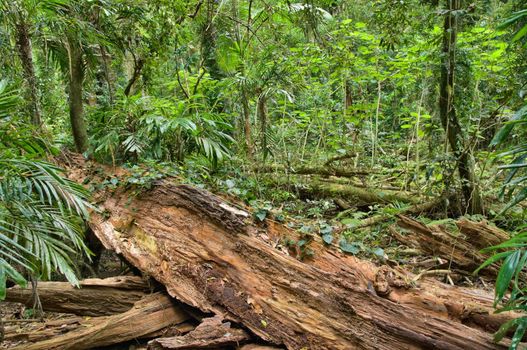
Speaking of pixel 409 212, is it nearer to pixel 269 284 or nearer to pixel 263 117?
pixel 263 117

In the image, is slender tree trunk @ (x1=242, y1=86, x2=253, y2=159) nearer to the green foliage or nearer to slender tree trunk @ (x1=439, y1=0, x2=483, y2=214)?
the green foliage

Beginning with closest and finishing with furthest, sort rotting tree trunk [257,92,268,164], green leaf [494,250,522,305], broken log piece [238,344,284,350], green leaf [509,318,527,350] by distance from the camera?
green leaf [494,250,522,305] < green leaf [509,318,527,350] < broken log piece [238,344,284,350] < rotting tree trunk [257,92,268,164]

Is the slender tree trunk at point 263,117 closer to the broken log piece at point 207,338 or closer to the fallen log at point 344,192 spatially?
the fallen log at point 344,192

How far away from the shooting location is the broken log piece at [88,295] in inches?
127

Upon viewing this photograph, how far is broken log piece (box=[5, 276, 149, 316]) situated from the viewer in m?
3.23

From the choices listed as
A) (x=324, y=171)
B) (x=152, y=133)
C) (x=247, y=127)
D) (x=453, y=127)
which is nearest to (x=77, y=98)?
(x=152, y=133)

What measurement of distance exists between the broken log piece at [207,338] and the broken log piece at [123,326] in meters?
0.46

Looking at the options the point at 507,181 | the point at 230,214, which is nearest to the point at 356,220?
the point at 230,214

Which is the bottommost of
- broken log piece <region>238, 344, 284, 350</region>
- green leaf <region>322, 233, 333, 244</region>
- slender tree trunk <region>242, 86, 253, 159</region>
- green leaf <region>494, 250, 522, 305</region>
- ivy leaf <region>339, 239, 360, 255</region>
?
broken log piece <region>238, 344, 284, 350</region>

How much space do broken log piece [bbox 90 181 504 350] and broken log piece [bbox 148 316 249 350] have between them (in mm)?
101

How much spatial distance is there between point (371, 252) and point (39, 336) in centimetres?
279

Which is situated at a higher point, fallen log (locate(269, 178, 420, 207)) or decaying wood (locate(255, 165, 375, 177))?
decaying wood (locate(255, 165, 375, 177))

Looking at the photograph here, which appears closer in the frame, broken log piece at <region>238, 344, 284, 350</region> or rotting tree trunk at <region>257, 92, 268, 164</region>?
broken log piece at <region>238, 344, 284, 350</region>

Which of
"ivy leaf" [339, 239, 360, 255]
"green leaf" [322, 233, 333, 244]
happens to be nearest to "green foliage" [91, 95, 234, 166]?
"green leaf" [322, 233, 333, 244]
